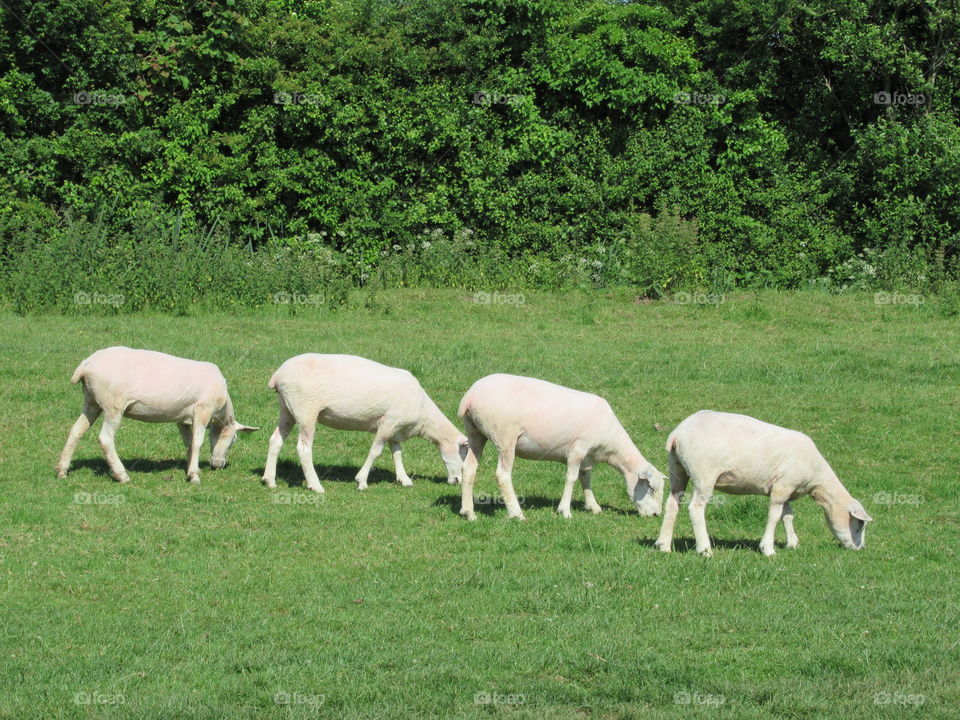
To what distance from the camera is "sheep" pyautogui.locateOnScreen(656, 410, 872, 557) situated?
10031 mm

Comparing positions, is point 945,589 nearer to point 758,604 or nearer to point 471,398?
point 758,604

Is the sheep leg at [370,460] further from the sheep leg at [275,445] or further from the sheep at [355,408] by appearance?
the sheep leg at [275,445]

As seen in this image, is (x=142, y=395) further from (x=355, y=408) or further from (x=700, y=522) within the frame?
(x=700, y=522)

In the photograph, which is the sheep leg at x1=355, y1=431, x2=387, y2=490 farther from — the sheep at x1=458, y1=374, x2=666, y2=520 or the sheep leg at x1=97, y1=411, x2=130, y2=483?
the sheep leg at x1=97, y1=411, x2=130, y2=483

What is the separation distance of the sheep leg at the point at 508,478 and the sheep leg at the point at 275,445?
2.35m

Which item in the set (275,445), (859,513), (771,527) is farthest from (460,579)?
(275,445)

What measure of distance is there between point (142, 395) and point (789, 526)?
599 centimetres

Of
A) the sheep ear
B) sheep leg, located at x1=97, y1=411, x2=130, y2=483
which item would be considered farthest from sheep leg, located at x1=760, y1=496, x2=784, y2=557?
sheep leg, located at x1=97, y1=411, x2=130, y2=483

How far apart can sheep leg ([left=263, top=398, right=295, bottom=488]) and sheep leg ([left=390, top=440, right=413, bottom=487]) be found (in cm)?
106

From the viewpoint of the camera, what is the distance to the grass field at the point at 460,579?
7.35 metres

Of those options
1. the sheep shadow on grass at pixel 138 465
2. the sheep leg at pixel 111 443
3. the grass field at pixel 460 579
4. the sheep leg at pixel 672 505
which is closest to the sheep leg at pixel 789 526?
the grass field at pixel 460 579

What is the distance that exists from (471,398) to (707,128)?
16.9 metres

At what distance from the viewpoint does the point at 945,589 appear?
9.47 meters

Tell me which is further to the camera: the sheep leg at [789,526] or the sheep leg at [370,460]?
the sheep leg at [370,460]
